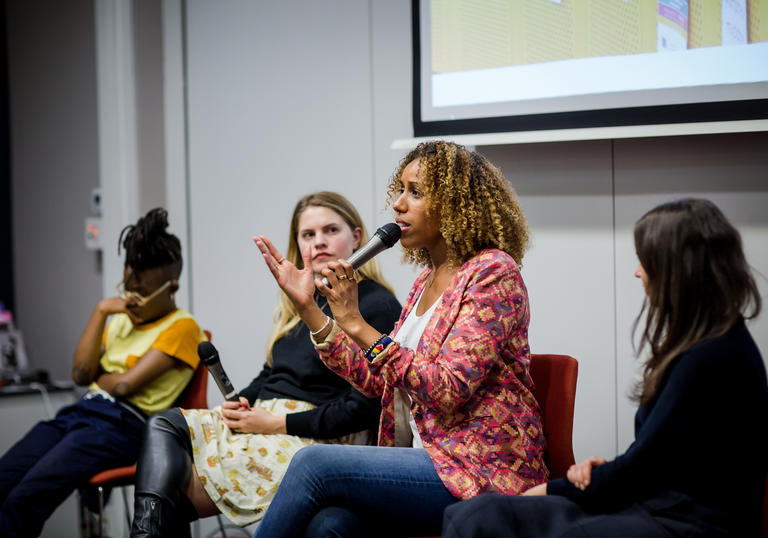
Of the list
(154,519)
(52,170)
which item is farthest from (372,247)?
(52,170)

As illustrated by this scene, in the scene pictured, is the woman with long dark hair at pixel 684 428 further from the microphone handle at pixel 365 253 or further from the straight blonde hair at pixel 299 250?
the straight blonde hair at pixel 299 250

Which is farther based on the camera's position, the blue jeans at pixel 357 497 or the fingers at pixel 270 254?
the fingers at pixel 270 254

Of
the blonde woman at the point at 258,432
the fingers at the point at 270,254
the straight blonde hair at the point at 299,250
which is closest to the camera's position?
the fingers at the point at 270,254

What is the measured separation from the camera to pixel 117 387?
95.7 inches

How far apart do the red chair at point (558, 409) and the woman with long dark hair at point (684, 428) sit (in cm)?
36

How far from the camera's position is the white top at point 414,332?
172 cm

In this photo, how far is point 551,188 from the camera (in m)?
2.46

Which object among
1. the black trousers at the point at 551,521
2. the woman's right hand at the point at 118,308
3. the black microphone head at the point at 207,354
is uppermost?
the woman's right hand at the point at 118,308

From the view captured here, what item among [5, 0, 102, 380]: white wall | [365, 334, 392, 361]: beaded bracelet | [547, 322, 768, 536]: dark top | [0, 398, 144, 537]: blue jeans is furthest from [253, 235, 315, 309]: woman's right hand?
[5, 0, 102, 380]: white wall

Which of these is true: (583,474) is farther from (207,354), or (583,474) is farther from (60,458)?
(60,458)

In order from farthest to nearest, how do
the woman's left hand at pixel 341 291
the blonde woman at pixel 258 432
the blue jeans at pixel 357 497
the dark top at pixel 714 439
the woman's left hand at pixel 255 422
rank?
the woman's left hand at pixel 255 422 → the blonde woman at pixel 258 432 → the woman's left hand at pixel 341 291 → the blue jeans at pixel 357 497 → the dark top at pixel 714 439

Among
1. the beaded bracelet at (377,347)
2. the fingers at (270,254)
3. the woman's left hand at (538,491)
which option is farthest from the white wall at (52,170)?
the woman's left hand at (538,491)

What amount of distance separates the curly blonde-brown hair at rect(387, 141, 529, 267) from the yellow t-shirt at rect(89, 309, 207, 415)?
1.12 metres

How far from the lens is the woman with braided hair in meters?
2.28
